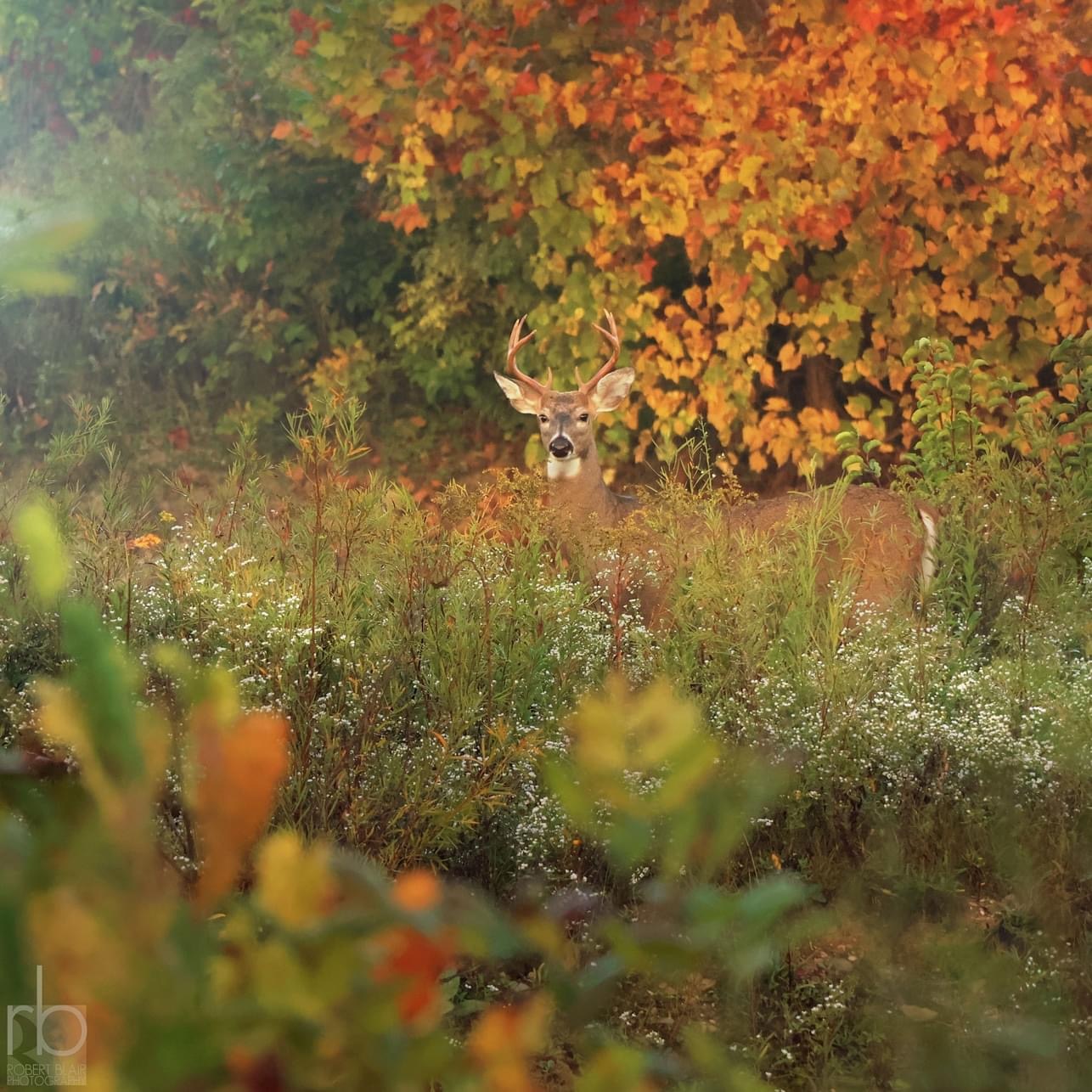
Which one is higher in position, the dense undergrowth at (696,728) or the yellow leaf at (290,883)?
the yellow leaf at (290,883)

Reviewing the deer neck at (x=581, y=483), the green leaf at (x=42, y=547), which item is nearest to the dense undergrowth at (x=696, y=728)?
the green leaf at (x=42, y=547)

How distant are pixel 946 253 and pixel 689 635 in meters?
3.85

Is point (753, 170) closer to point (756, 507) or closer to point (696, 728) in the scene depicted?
point (756, 507)

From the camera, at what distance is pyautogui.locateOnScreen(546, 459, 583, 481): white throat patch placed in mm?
6188

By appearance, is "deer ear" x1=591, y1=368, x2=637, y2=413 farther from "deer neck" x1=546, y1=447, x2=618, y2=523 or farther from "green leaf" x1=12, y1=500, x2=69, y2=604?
"green leaf" x1=12, y1=500, x2=69, y2=604

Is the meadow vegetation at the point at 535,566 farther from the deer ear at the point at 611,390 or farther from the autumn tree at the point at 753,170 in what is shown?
the deer ear at the point at 611,390

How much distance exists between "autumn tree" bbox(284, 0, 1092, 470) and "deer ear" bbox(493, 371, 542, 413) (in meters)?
0.55

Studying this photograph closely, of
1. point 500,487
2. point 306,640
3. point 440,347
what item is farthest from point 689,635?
point 440,347

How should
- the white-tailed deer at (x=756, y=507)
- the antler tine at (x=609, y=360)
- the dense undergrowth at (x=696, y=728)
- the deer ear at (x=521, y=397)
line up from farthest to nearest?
the deer ear at (x=521, y=397), the antler tine at (x=609, y=360), the white-tailed deer at (x=756, y=507), the dense undergrowth at (x=696, y=728)

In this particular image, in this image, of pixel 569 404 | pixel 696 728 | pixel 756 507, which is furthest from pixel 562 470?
pixel 696 728

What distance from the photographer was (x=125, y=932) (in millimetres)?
458

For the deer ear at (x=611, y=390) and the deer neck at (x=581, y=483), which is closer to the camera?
the deer neck at (x=581, y=483)

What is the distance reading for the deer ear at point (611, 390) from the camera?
21.4 feet

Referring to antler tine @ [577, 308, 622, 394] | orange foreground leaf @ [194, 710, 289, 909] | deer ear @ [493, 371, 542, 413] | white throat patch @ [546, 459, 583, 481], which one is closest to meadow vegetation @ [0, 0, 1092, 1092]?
orange foreground leaf @ [194, 710, 289, 909]
